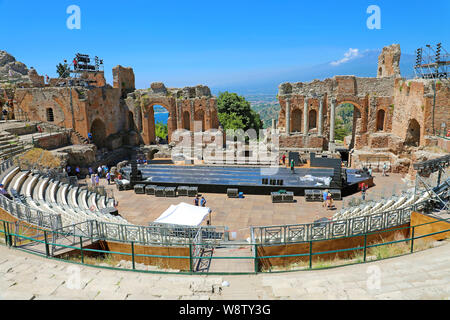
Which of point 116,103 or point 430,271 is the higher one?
point 116,103

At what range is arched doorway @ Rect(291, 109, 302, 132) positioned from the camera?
1412 inches

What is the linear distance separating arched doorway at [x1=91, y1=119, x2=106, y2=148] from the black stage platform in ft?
31.1

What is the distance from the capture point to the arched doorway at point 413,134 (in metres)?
26.9

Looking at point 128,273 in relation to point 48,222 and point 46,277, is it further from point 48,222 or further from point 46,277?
point 48,222

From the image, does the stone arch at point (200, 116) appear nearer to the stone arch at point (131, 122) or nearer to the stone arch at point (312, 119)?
the stone arch at point (131, 122)

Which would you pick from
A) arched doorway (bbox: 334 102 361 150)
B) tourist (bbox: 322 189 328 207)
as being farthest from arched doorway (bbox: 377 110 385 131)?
tourist (bbox: 322 189 328 207)

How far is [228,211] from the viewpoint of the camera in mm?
18391

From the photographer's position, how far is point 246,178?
77.5 ft

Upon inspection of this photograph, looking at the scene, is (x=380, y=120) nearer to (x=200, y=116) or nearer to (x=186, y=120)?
(x=200, y=116)

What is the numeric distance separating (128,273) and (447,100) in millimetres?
24662

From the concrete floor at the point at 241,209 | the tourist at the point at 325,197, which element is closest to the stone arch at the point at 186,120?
the concrete floor at the point at 241,209

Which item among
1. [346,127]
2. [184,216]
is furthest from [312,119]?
[346,127]
